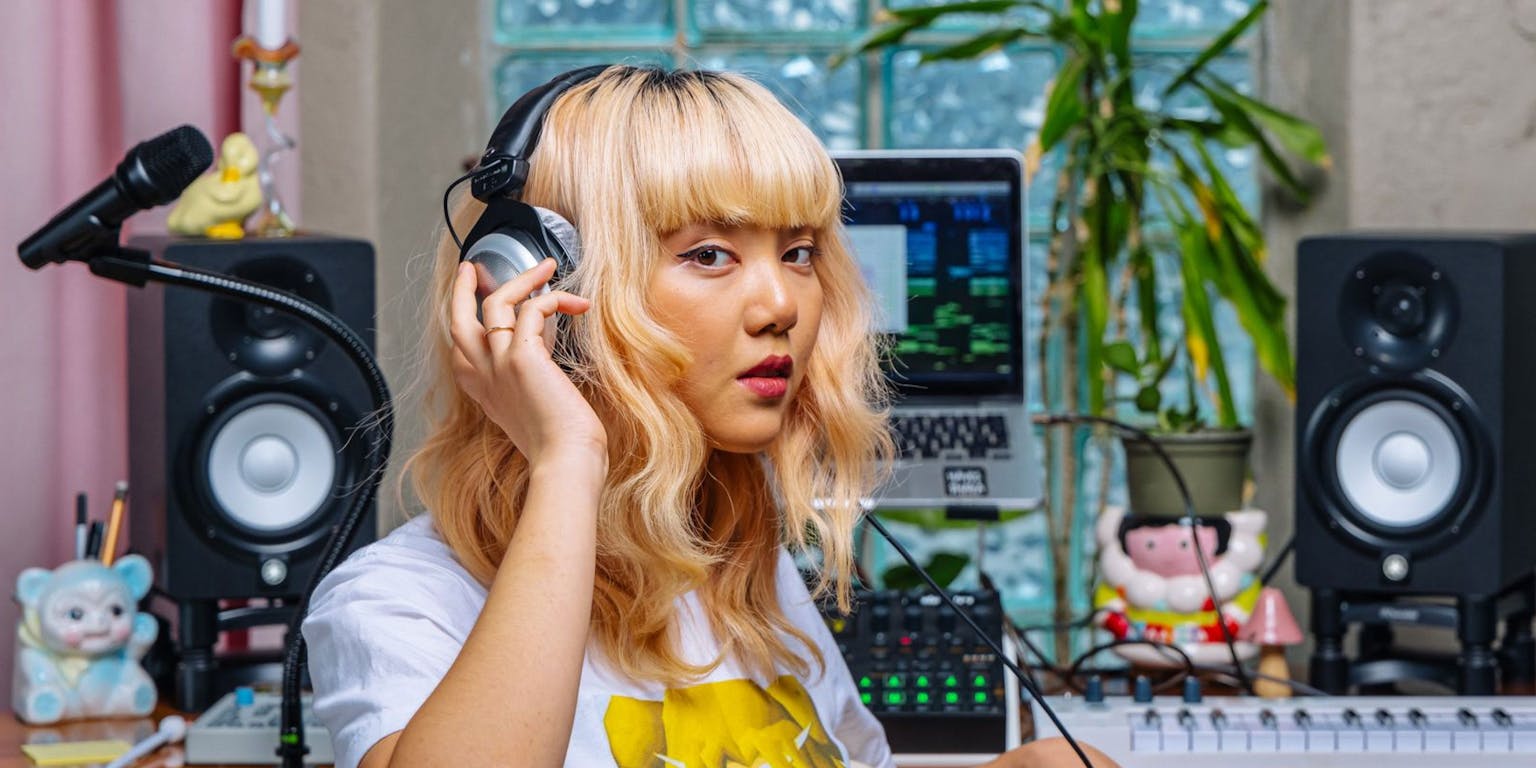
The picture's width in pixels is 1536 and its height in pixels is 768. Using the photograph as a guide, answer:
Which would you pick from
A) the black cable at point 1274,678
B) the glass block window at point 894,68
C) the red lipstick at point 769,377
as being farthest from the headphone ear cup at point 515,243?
the glass block window at point 894,68

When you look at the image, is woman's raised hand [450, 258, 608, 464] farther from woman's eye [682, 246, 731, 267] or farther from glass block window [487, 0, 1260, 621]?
glass block window [487, 0, 1260, 621]

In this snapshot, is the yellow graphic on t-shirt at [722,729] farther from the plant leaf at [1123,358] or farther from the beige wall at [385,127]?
the beige wall at [385,127]

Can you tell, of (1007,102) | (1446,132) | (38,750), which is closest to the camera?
(38,750)

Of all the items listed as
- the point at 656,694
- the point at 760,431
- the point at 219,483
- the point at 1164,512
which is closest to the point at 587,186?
the point at 760,431

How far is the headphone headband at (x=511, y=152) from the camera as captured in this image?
33.1 inches

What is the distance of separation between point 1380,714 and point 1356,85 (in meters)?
0.93

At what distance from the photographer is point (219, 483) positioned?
140 cm

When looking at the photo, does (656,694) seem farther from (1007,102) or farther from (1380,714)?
(1007,102)

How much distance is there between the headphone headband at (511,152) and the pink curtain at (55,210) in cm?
87

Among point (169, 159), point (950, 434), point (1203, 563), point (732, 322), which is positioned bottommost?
point (1203, 563)

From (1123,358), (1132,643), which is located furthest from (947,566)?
(1123,358)

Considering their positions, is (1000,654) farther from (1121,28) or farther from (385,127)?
(385,127)

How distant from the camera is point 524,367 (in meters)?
0.76

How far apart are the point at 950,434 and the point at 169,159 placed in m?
0.84
